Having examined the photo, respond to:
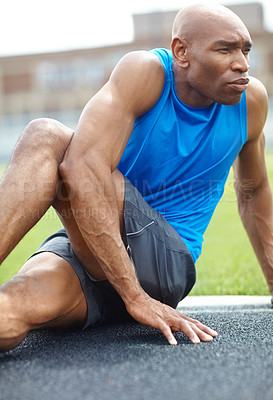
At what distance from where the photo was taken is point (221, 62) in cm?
203

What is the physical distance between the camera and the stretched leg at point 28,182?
1.78 m

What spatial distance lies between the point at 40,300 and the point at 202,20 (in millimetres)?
1255

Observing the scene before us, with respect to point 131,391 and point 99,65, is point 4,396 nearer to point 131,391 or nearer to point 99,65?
point 131,391

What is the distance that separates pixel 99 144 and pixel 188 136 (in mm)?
448

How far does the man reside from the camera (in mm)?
1820

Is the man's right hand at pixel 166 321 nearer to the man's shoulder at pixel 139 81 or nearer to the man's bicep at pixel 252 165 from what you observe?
the man's shoulder at pixel 139 81

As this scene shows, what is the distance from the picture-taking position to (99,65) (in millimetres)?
32969

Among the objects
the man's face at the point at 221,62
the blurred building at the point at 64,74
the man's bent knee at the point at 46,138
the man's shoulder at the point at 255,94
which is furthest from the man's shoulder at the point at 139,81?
the blurred building at the point at 64,74

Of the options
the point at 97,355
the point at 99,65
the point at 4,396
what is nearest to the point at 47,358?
the point at 97,355

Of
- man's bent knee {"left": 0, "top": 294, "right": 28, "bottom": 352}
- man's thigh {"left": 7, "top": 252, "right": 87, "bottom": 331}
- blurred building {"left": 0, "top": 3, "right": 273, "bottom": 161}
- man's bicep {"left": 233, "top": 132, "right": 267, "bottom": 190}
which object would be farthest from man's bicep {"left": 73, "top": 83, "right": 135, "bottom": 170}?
blurred building {"left": 0, "top": 3, "right": 273, "bottom": 161}

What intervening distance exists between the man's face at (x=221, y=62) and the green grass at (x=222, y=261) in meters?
1.46

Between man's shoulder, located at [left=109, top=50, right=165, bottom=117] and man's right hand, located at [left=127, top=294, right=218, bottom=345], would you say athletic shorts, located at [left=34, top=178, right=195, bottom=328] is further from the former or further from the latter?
man's shoulder, located at [left=109, top=50, right=165, bottom=117]

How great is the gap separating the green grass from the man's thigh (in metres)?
1.46

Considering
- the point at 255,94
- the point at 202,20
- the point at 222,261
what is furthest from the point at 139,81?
the point at 222,261
